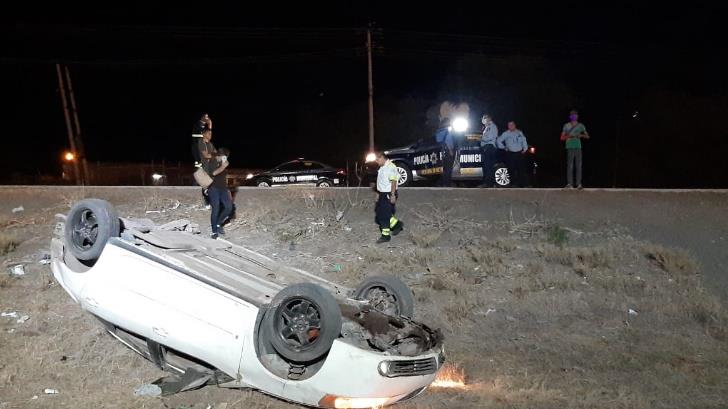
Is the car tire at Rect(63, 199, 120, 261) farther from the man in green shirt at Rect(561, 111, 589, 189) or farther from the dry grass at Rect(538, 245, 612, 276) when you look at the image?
the man in green shirt at Rect(561, 111, 589, 189)

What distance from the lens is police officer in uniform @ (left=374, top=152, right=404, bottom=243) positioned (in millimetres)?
9531

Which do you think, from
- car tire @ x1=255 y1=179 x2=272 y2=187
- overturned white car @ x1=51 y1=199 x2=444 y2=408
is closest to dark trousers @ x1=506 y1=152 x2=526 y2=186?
car tire @ x1=255 y1=179 x2=272 y2=187

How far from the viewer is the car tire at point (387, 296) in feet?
18.8

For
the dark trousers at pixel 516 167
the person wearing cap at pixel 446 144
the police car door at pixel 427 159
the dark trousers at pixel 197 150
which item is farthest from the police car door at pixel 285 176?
the dark trousers at pixel 197 150

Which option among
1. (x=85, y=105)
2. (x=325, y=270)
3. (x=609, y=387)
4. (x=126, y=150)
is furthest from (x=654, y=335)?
(x=85, y=105)

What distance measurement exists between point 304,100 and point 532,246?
40515mm

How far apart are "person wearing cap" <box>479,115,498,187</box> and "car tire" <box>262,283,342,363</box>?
9081 millimetres

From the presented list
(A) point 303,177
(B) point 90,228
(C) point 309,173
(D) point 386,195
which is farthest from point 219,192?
(C) point 309,173

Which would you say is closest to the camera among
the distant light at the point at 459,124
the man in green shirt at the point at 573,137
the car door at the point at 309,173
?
the man in green shirt at the point at 573,137

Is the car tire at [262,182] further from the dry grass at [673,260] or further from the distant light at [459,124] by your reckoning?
the dry grass at [673,260]

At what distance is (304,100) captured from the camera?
4847 cm

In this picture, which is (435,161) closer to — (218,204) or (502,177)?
(502,177)

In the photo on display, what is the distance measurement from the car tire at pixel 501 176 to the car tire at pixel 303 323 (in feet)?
33.6

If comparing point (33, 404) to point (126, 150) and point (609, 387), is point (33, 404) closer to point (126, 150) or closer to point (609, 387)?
point (609, 387)
